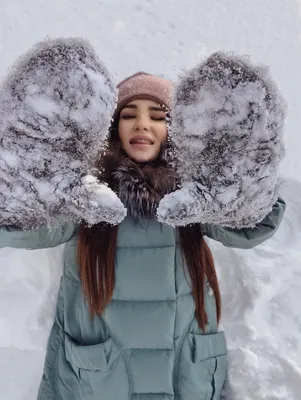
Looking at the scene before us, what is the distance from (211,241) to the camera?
1608mm

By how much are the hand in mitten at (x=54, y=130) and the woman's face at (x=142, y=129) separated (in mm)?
284

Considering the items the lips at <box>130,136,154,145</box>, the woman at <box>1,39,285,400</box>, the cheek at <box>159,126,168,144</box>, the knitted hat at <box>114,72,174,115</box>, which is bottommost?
the woman at <box>1,39,285,400</box>

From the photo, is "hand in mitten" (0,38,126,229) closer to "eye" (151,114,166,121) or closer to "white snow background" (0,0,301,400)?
"eye" (151,114,166,121)

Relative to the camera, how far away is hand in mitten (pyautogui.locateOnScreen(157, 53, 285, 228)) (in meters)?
0.91

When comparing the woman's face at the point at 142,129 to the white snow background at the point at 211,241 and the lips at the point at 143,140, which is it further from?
the white snow background at the point at 211,241

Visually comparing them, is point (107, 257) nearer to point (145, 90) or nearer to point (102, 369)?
point (102, 369)

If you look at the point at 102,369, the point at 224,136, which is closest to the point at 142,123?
the point at 224,136

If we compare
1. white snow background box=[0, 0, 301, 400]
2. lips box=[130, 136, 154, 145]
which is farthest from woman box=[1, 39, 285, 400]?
white snow background box=[0, 0, 301, 400]

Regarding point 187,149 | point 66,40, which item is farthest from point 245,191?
point 66,40

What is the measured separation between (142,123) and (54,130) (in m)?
0.38

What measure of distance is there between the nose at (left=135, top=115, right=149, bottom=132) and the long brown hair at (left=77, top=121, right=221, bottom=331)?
86 millimetres

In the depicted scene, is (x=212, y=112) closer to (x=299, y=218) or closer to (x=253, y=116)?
(x=253, y=116)

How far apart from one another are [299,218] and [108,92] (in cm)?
100

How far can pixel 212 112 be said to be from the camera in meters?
0.92
